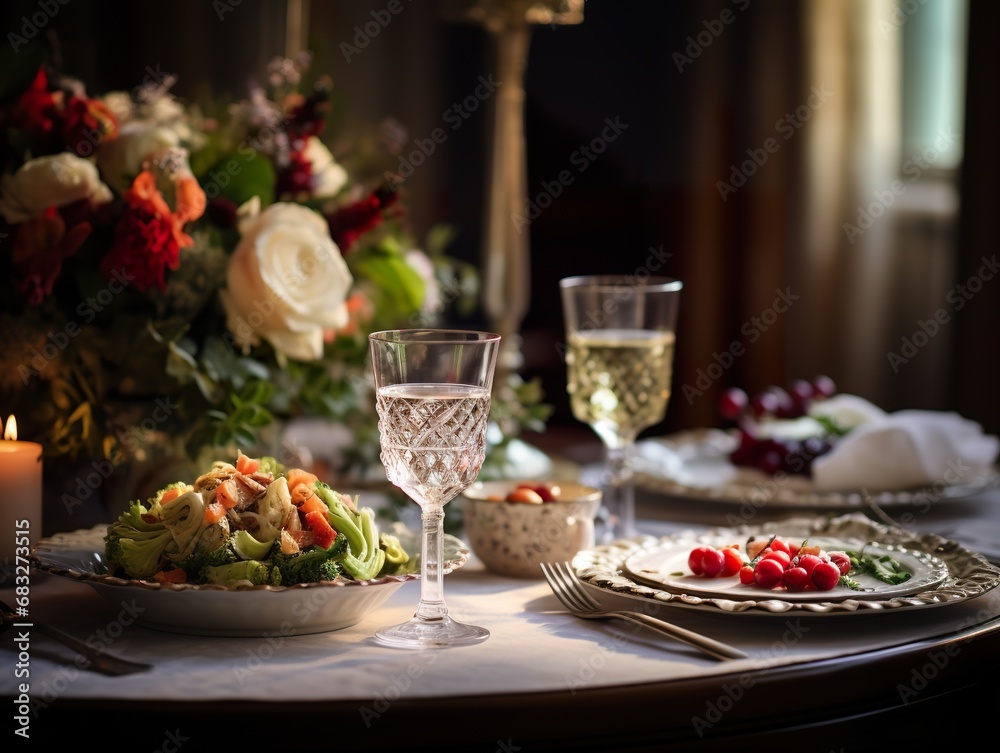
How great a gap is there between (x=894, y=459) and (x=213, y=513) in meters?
1.17

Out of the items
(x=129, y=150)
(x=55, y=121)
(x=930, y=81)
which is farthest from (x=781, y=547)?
(x=930, y=81)

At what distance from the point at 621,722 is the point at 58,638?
1.82 ft

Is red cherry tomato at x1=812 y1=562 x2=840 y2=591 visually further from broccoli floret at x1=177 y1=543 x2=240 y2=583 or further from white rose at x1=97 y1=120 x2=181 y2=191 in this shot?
white rose at x1=97 y1=120 x2=181 y2=191

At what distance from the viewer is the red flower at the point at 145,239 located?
56.8 inches

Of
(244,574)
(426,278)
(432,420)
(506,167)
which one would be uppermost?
(506,167)

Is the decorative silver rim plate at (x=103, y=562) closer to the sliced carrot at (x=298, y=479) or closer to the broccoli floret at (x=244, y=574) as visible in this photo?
the broccoli floret at (x=244, y=574)

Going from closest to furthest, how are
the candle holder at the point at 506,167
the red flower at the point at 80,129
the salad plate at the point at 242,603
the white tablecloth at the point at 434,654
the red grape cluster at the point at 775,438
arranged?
the white tablecloth at the point at 434,654, the salad plate at the point at 242,603, the red flower at the point at 80,129, the red grape cluster at the point at 775,438, the candle holder at the point at 506,167

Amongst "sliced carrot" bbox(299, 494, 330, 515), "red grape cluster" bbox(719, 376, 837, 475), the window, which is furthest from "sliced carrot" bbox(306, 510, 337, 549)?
the window

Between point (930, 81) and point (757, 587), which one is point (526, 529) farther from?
point (930, 81)

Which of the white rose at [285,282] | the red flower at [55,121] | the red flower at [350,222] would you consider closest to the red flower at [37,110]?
the red flower at [55,121]

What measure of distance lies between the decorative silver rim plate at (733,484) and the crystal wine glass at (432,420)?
2.40 ft

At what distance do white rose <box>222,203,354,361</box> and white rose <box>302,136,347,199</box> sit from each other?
0.15 metres

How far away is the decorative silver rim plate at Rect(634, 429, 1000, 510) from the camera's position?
1777mm

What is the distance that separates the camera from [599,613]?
1.21m
